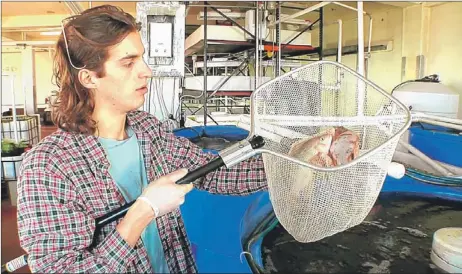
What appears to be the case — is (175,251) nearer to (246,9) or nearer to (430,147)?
(430,147)

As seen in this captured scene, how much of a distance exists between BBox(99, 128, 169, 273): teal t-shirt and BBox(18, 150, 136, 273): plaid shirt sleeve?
165mm

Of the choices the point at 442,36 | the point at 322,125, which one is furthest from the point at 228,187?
the point at 442,36

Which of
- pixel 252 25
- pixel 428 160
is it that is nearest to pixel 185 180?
pixel 428 160

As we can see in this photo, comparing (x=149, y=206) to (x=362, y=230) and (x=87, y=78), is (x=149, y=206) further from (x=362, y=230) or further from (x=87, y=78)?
(x=362, y=230)

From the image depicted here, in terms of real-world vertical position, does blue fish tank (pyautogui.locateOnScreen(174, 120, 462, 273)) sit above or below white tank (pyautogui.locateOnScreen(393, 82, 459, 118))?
below

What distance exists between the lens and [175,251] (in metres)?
1.04

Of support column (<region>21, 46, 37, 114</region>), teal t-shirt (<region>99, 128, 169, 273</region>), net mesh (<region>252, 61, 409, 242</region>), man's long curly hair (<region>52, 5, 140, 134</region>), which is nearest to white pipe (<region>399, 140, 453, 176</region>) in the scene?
net mesh (<region>252, 61, 409, 242</region>)

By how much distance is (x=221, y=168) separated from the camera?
3.75 ft

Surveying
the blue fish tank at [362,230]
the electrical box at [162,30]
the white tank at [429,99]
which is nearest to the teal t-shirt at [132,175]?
the blue fish tank at [362,230]

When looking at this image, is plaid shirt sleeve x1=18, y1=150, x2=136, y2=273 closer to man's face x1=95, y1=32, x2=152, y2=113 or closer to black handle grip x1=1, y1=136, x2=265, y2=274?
black handle grip x1=1, y1=136, x2=265, y2=274

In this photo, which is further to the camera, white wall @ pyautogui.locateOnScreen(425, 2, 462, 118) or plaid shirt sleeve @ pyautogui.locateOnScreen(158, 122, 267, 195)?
white wall @ pyautogui.locateOnScreen(425, 2, 462, 118)

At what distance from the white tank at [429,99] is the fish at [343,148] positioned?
184 centimetres

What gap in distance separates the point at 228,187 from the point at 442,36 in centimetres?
501

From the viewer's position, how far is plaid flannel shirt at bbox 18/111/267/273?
2.40 feet
